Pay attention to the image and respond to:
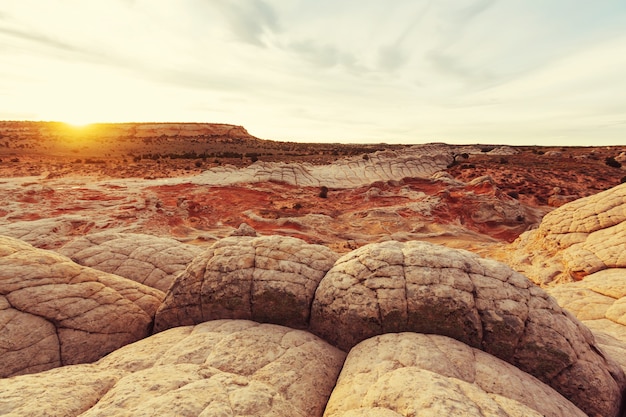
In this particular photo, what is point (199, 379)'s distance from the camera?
14.6 feet

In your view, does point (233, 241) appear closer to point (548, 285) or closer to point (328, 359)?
point (328, 359)

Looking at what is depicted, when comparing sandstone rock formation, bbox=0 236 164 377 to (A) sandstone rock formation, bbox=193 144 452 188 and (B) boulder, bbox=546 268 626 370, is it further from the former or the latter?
(A) sandstone rock formation, bbox=193 144 452 188

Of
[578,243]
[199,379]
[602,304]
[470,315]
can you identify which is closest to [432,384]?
[470,315]

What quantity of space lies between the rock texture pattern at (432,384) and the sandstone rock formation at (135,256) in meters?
6.10

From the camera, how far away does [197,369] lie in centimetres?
473

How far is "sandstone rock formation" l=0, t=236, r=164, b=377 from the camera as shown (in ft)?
18.0

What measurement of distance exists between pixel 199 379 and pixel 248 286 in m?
2.26

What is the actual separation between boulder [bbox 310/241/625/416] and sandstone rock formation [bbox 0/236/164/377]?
13.6 ft

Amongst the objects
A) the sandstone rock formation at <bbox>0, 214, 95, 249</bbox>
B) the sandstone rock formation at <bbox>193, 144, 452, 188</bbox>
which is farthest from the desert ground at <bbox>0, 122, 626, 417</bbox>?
the sandstone rock formation at <bbox>193, 144, 452, 188</bbox>

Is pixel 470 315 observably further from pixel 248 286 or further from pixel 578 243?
pixel 578 243

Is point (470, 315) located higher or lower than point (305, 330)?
higher

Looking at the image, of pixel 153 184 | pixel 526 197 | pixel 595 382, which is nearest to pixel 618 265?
pixel 595 382

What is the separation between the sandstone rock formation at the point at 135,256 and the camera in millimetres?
8781

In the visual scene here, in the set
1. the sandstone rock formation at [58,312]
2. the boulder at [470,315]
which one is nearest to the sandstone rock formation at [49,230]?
the sandstone rock formation at [58,312]
